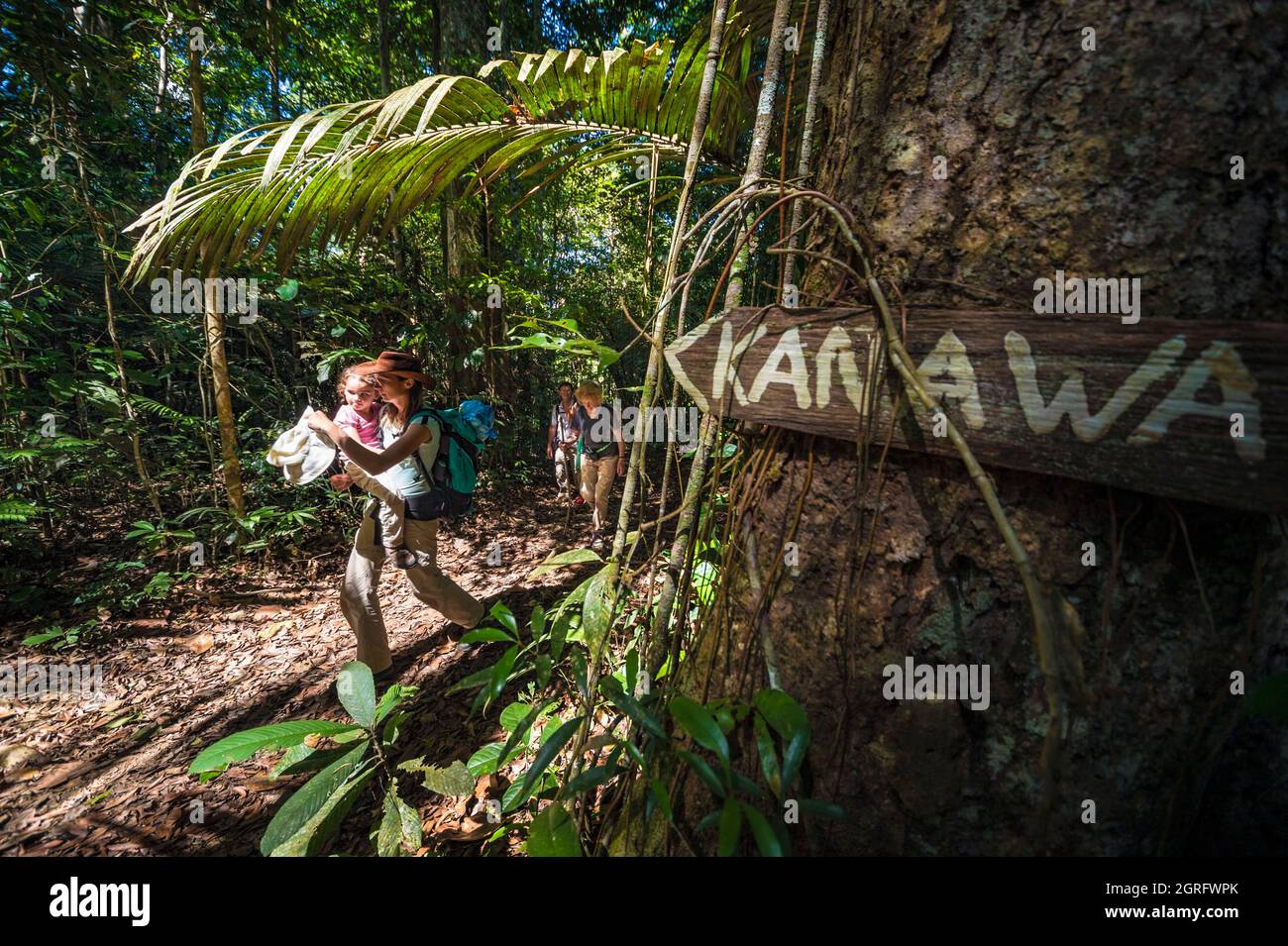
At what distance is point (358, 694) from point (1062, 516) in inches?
64.1

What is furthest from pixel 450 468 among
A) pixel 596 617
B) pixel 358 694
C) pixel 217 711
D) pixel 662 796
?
pixel 662 796

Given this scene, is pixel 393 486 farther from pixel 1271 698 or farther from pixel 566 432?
pixel 1271 698

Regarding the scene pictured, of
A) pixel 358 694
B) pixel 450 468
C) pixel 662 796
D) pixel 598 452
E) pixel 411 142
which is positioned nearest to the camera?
pixel 662 796

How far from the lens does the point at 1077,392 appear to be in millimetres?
645

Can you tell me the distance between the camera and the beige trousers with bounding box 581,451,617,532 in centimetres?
457

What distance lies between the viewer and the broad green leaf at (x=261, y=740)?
1213mm

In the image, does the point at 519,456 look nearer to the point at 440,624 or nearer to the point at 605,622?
the point at 440,624

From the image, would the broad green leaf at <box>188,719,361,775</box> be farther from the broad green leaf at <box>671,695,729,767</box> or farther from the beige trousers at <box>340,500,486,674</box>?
the beige trousers at <box>340,500,486,674</box>

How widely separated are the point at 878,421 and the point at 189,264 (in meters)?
2.10

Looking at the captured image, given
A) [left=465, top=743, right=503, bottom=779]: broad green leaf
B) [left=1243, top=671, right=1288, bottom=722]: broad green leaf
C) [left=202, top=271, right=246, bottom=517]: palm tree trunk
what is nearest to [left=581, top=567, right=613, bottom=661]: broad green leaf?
[left=465, top=743, right=503, bottom=779]: broad green leaf

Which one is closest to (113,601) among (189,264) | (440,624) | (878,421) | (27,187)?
(440,624)

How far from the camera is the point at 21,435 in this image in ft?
11.3

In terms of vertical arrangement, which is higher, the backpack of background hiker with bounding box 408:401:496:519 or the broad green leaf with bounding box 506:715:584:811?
the backpack of background hiker with bounding box 408:401:496:519

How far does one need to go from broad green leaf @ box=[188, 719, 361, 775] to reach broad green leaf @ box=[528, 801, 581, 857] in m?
0.69
